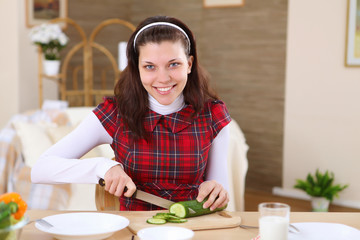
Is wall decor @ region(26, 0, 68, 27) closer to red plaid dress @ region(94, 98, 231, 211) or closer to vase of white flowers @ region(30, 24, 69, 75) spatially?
vase of white flowers @ region(30, 24, 69, 75)

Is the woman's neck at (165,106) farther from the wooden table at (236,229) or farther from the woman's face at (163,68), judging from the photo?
the wooden table at (236,229)

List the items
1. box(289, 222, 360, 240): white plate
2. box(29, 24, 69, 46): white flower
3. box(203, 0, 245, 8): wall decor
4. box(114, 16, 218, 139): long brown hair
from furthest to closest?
box(203, 0, 245, 8): wall decor, box(29, 24, 69, 46): white flower, box(114, 16, 218, 139): long brown hair, box(289, 222, 360, 240): white plate

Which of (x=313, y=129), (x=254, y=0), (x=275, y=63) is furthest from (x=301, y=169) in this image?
(x=254, y=0)

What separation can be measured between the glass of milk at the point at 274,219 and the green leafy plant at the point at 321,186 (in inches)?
133

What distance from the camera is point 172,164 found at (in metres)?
1.65

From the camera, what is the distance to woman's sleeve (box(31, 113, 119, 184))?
1.49 meters

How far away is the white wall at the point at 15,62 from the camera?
4652 millimetres

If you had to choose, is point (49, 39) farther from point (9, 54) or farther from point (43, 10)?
point (43, 10)

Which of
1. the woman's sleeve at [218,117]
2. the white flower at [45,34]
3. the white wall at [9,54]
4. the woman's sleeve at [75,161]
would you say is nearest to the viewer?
the woman's sleeve at [75,161]

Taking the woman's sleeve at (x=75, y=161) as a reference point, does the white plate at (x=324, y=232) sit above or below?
below

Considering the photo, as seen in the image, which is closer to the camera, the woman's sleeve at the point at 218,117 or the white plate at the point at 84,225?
the white plate at the point at 84,225

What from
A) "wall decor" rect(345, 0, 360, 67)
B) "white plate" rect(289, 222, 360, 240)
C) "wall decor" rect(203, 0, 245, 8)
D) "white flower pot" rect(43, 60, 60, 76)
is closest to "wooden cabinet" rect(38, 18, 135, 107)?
"white flower pot" rect(43, 60, 60, 76)

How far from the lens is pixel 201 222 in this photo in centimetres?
126

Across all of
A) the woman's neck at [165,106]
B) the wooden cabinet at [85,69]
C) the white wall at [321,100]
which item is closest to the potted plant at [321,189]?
the white wall at [321,100]
